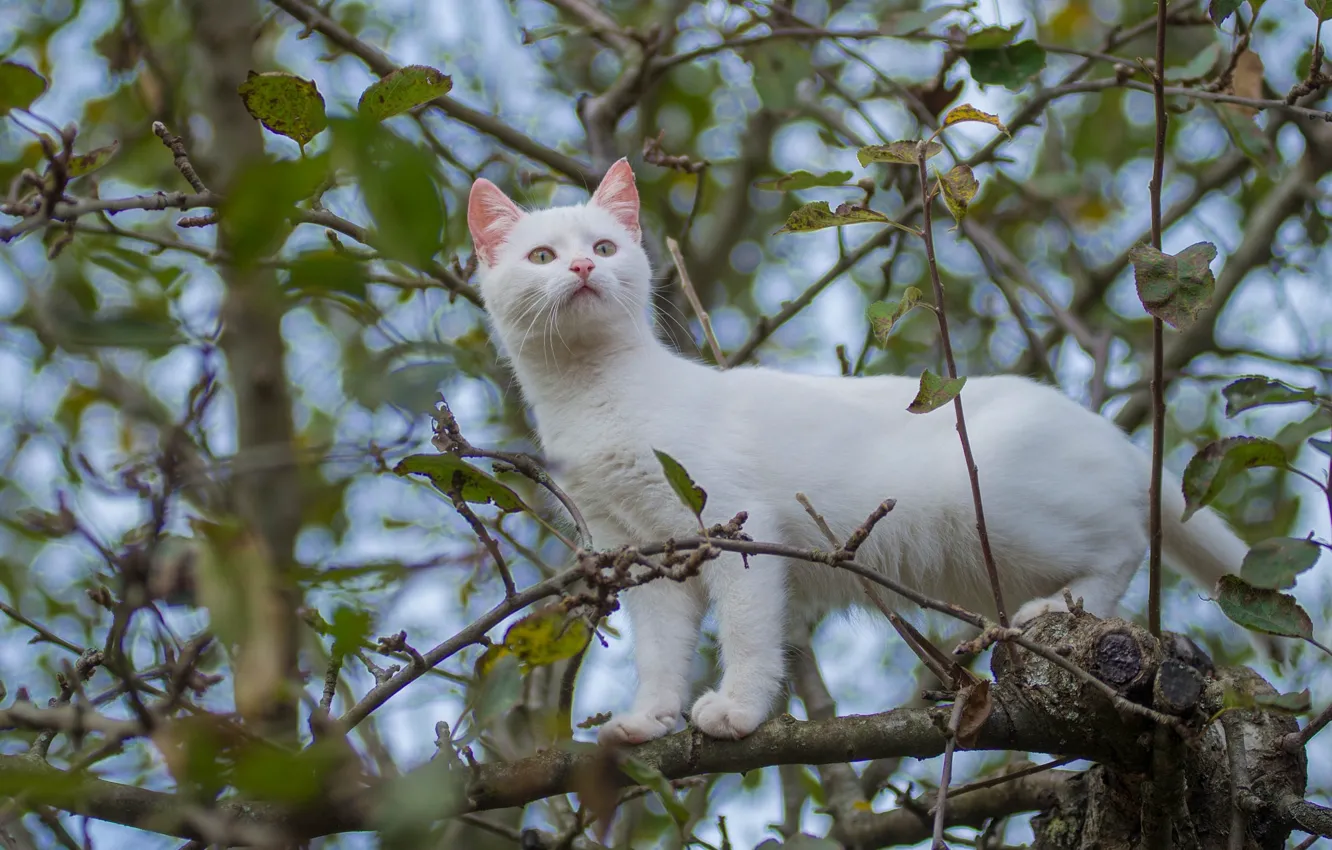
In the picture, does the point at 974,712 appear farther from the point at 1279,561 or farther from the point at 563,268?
the point at 563,268

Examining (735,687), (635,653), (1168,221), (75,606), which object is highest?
(1168,221)

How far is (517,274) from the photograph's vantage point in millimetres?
3510

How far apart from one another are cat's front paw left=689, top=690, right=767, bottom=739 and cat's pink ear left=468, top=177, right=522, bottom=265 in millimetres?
1570

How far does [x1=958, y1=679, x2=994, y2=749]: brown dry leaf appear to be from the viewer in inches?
86.4

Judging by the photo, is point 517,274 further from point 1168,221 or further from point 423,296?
point 1168,221

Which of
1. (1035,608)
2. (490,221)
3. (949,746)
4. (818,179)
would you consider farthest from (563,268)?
(949,746)

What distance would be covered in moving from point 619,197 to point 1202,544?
1.98 metres

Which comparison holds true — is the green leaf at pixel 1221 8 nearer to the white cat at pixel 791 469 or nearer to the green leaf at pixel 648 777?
the white cat at pixel 791 469

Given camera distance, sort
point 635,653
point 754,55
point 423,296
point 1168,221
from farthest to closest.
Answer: point 1168,221 → point 754,55 → point 423,296 → point 635,653

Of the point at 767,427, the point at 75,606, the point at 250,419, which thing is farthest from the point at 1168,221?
the point at 75,606

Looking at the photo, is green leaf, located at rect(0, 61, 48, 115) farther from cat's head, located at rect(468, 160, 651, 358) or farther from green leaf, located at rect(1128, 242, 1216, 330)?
green leaf, located at rect(1128, 242, 1216, 330)

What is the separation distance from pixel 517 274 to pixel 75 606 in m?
1.63

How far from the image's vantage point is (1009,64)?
124 inches

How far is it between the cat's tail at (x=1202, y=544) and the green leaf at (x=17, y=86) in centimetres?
299
